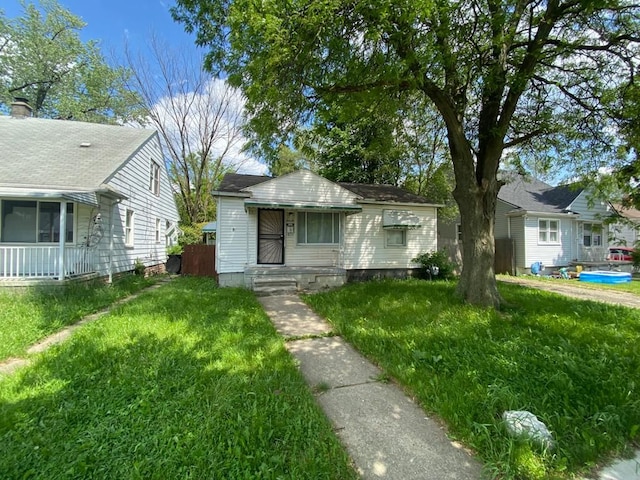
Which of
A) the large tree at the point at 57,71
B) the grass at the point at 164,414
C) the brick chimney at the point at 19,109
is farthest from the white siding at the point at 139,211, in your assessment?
the large tree at the point at 57,71

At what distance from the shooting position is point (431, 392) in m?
3.17

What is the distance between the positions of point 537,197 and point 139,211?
2027 cm

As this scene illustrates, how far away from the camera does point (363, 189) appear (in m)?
13.2

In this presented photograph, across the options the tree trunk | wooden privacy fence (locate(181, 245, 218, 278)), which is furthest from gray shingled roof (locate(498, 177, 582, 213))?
wooden privacy fence (locate(181, 245, 218, 278))

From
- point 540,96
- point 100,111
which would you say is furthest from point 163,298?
point 100,111

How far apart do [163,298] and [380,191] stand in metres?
9.20

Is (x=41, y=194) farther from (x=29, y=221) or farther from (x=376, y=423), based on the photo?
(x=376, y=423)

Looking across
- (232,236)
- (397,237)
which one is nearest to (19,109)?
(232,236)

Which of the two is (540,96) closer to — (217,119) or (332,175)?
(332,175)

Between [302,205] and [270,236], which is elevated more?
[302,205]

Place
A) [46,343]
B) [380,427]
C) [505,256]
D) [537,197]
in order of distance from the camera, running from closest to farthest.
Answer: [380,427]
[46,343]
[505,256]
[537,197]

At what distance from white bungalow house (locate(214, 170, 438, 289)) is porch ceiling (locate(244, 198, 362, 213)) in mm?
30

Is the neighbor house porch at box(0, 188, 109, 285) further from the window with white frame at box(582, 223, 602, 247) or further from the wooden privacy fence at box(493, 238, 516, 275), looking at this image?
the window with white frame at box(582, 223, 602, 247)

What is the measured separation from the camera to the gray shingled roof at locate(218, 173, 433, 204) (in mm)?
10789
